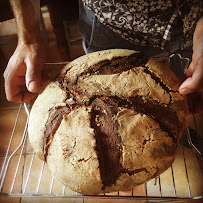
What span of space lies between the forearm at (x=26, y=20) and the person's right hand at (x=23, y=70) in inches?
2.1

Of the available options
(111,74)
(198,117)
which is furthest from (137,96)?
(198,117)

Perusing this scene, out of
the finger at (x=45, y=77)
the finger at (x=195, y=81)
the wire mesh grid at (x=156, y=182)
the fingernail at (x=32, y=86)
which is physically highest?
the finger at (x=195, y=81)

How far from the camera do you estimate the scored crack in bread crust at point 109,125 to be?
76 cm

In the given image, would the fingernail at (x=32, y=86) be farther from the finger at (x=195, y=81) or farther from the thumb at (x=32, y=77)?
the finger at (x=195, y=81)

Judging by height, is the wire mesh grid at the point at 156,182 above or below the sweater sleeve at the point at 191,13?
below

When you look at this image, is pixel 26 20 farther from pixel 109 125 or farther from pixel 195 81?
pixel 195 81

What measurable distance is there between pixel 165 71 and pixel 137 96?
8.2 inches

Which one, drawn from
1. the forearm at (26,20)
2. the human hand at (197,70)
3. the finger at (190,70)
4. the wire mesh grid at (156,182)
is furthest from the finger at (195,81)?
the forearm at (26,20)

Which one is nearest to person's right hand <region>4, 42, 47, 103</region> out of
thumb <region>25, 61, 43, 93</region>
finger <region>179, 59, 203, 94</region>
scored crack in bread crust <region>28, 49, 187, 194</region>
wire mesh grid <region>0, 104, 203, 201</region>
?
thumb <region>25, 61, 43, 93</region>

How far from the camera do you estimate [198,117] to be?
5.41ft

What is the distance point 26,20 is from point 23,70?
32cm

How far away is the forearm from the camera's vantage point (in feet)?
3.67

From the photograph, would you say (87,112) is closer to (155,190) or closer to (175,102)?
(175,102)

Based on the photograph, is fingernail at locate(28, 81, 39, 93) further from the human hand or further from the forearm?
the human hand
